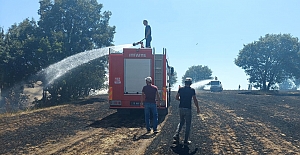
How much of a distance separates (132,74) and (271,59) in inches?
1680

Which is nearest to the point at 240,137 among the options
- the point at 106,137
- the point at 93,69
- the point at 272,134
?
the point at 272,134

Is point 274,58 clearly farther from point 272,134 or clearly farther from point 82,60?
point 272,134

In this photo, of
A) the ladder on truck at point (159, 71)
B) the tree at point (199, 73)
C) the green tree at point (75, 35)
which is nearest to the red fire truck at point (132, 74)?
the ladder on truck at point (159, 71)

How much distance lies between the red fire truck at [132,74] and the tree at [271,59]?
41.7 meters

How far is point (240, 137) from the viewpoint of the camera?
9.64 metres

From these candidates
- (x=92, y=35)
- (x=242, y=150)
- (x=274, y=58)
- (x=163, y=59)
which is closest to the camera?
(x=242, y=150)

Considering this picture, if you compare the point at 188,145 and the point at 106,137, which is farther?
the point at 106,137

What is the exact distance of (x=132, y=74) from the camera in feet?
45.0

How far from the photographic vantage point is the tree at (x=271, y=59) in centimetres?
5025

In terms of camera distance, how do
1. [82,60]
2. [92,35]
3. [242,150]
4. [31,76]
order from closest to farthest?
[242,150] < [31,76] < [82,60] < [92,35]

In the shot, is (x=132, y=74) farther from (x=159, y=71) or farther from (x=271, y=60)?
(x=271, y=60)

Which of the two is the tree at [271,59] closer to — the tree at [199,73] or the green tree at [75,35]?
the green tree at [75,35]

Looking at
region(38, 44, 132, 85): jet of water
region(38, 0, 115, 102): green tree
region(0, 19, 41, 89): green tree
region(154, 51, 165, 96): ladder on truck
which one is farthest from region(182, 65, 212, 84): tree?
region(154, 51, 165, 96): ladder on truck

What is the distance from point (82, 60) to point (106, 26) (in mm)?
5516
